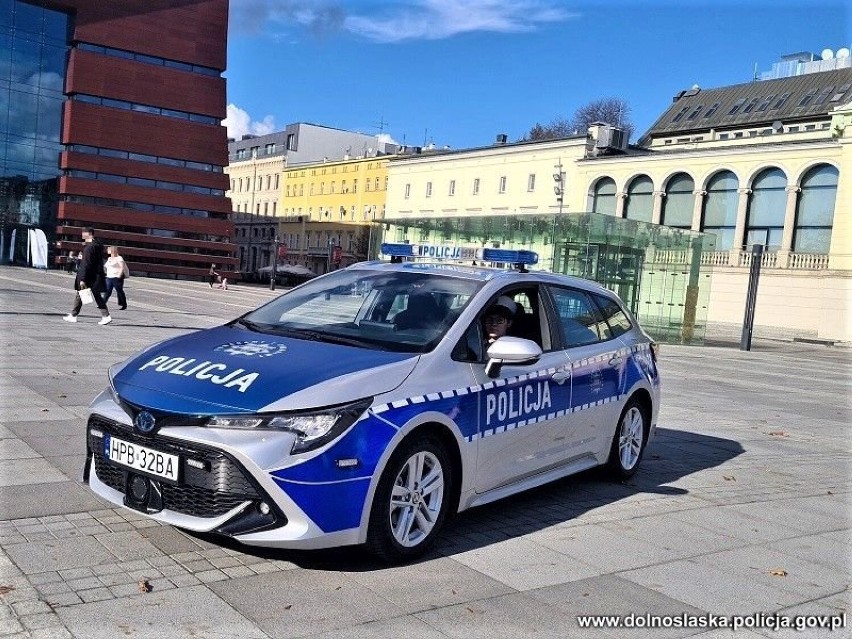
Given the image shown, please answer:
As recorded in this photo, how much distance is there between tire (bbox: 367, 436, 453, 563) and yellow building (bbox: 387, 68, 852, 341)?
29861mm

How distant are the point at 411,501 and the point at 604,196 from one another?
6513 cm

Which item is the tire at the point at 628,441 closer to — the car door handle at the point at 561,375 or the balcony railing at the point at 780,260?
the car door handle at the point at 561,375

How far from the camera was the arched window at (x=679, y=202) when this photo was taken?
62656mm

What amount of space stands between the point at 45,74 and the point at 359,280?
253 feet

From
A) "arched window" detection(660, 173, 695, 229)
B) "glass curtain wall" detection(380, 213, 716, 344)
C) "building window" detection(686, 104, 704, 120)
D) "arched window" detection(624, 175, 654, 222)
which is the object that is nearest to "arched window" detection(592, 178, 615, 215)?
"arched window" detection(624, 175, 654, 222)

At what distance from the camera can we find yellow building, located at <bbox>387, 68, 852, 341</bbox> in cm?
5306

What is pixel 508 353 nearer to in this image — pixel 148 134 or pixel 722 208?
pixel 722 208

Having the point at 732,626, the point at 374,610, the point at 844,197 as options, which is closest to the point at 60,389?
the point at 374,610

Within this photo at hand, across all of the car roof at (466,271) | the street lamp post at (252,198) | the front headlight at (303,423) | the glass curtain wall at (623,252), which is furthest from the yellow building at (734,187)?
the street lamp post at (252,198)

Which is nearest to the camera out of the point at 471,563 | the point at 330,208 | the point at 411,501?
the point at 411,501

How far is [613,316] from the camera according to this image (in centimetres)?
737

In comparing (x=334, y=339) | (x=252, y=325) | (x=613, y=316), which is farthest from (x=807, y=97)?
(x=334, y=339)

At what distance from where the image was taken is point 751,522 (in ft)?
20.9

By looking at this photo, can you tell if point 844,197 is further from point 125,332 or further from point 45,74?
point 45,74
